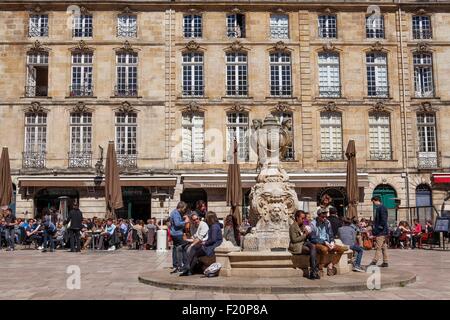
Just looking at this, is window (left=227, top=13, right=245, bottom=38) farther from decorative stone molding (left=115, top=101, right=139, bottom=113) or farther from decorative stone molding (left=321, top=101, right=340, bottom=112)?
decorative stone molding (left=115, top=101, right=139, bottom=113)

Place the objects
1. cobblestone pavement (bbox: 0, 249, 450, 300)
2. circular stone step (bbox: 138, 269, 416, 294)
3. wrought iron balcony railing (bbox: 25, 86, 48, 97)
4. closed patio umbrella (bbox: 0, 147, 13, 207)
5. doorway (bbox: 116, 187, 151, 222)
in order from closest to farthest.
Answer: cobblestone pavement (bbox: 0, 249, 450, 300), circular stone step (bbox: 138, 269, 416, 294), closed patio umbrella (bbox: 0, 147, 13, 207), doorway (bbox: 116, 187, 151, 222), wrought iron balcony railing (bbox: 25, 86, 48, 97)

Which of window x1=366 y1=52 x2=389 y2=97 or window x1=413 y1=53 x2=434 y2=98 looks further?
window x1=413 y1=53 x2=434 y2=98

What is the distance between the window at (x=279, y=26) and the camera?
2898cm

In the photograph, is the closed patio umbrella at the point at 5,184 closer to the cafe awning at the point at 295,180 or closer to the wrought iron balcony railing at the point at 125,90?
the wrought iron balcony railing at the point at 125,90

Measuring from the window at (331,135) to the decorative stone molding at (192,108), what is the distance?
5859 mm

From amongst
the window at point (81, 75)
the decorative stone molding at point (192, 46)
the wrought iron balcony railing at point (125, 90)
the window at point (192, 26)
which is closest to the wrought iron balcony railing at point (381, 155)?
the decorative stone molding at point (192, 46)

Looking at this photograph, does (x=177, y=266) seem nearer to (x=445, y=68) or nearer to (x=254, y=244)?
(x=254, y=244)

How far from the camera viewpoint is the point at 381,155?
28.3m

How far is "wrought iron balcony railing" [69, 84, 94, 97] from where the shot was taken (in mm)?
28016

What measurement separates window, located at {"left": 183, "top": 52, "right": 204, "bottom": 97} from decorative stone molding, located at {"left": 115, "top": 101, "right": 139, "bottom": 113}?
257cm

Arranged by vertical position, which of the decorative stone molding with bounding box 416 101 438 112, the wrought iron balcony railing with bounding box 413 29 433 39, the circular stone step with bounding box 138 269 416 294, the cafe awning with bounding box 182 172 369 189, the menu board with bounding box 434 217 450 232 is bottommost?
the circular stone step with bounding box 138 269 416 294

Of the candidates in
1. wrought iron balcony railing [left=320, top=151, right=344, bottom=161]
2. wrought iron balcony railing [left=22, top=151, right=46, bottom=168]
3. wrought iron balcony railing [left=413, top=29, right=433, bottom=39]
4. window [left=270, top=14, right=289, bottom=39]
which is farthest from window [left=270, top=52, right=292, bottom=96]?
wrought iron balcony railing [left=22, top=151, right=46, bottom=168]

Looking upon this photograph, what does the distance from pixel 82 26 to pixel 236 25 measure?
7.46 m
